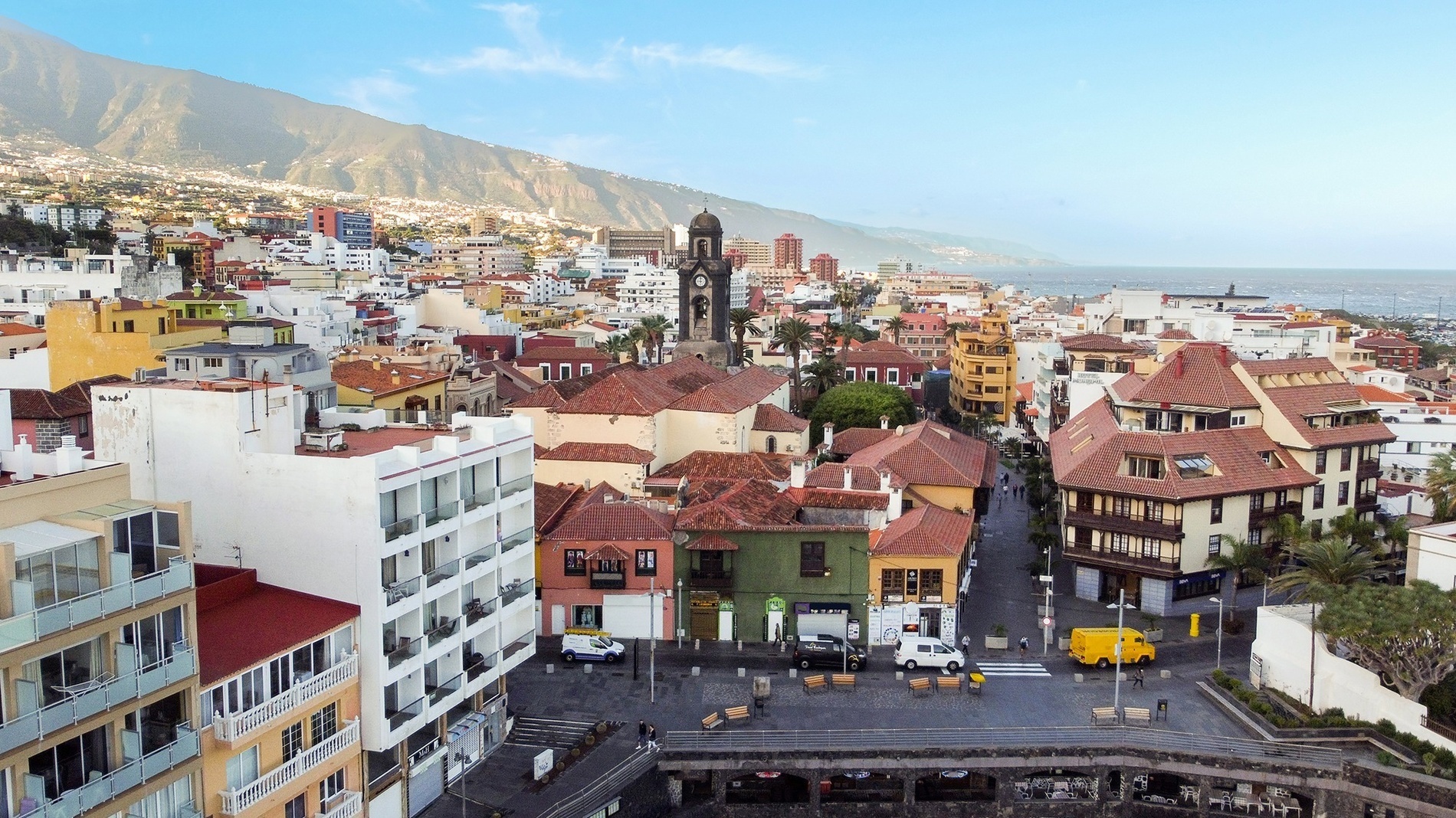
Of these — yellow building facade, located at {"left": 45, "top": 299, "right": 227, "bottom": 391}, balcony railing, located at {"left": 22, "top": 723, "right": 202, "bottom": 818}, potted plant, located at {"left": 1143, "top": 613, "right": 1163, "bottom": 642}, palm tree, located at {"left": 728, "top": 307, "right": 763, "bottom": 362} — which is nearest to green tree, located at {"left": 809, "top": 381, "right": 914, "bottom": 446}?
palm tree, located at {"left": 728, "top": 307, "right": 763, "bottom": 362}

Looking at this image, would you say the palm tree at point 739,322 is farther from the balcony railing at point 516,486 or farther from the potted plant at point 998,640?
the balcony railing at point 516,486

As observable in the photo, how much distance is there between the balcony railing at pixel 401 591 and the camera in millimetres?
26531

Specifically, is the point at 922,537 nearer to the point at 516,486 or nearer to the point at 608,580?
the point at 608,580

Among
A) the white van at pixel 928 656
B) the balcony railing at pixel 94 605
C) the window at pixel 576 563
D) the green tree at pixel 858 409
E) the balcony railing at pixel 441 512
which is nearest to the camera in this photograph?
the balcony railing at pixel 94 605

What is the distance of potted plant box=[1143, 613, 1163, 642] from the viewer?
41.8 metres

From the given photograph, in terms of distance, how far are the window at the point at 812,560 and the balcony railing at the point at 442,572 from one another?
561 inches

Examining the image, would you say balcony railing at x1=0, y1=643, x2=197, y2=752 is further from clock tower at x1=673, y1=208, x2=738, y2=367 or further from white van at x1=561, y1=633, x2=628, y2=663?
clock tower at x1=673, y1=208, x2=738, y2=367

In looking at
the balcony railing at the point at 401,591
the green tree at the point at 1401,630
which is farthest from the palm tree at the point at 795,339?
the balcony railing at the point at 401,591

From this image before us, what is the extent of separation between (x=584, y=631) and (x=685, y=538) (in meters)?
4.76

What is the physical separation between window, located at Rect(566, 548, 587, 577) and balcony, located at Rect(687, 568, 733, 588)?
3778mm

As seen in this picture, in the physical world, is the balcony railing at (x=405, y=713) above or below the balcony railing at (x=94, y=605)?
below

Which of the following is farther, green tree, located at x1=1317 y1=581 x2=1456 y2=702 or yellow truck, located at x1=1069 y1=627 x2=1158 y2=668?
yellow truck, located at x1=1069 y1=627 x2=1158 y2=668

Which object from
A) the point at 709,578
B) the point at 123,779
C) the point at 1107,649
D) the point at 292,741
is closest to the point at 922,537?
the point at 1107,649

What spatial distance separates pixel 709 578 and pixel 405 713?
14.8m
